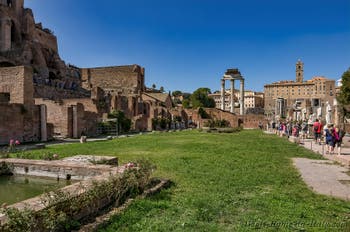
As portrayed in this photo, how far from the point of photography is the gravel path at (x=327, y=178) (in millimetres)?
6074

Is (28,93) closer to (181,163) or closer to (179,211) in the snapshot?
(181,163)

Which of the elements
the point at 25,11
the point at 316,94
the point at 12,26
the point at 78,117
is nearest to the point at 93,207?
the point at 78,117

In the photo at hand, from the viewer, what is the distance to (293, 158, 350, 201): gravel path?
607cm

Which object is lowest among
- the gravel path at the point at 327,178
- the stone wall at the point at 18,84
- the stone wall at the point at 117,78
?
the gravel path at the point at 327,178

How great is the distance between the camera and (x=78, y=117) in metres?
24.3

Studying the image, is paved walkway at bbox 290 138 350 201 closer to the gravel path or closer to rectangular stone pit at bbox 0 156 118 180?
the gravel path

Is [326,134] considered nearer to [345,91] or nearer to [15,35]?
[345,91]

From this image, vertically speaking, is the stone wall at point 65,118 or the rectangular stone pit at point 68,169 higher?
the stone wall at point 65,118

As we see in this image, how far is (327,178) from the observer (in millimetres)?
7441

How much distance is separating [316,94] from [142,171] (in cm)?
13209

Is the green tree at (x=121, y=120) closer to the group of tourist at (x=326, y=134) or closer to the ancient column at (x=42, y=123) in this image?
the ancient column at (x=42, y=123)

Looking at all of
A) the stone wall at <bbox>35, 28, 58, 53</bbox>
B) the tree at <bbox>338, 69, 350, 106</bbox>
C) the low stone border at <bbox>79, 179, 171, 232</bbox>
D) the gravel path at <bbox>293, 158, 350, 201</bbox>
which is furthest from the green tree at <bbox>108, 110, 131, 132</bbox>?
the stone wall at <bbox>35, 28, 58, 53</bbox>

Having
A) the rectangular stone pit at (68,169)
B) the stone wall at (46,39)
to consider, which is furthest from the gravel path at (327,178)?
the stone wall at (46,39)

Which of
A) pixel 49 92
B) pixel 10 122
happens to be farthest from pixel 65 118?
pixel 49 92
